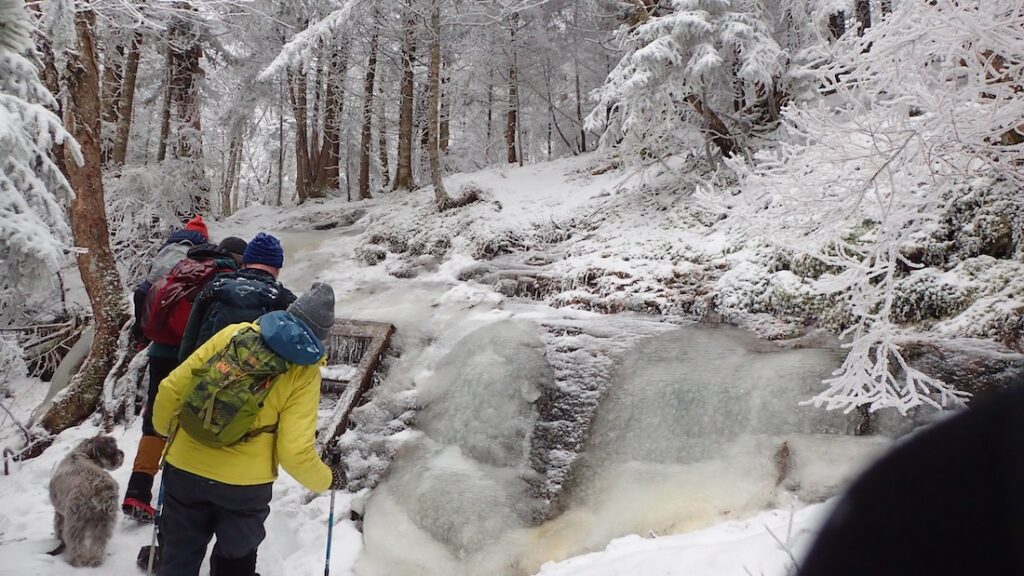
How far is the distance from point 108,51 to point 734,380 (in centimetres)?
1593

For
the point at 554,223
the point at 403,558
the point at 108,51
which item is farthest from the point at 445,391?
the point at 108,51

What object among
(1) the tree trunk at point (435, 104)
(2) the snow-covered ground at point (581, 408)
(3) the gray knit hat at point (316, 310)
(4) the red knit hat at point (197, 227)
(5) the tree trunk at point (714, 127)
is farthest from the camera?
(1) the tree trunk at point (435, 104)

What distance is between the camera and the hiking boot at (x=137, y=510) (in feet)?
14.4

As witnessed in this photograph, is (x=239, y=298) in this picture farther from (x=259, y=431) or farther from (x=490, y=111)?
(x=490, y=111)

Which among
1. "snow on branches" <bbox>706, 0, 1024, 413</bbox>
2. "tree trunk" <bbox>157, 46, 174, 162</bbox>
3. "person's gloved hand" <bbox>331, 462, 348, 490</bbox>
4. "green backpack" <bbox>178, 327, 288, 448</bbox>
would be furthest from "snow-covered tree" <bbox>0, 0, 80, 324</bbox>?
"tree trunk" <bbox>157, 46, 174, 162</bbox>

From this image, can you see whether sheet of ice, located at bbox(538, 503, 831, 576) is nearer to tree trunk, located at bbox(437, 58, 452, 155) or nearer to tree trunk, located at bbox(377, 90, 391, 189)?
tree trunk, located at bbox(437, 58, 452, 155)

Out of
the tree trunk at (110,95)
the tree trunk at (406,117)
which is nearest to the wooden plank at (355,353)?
the tree trunk at (406,117)

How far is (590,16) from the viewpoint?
1844 cm

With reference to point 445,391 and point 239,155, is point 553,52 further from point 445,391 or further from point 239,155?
point 239,155

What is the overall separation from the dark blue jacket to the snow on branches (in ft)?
13.0

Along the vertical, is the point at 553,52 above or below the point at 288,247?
above

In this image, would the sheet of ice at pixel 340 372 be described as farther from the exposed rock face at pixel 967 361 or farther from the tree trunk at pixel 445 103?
the tree trunk at pixel 445 103

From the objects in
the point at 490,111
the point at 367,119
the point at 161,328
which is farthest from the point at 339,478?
the point at 490,111

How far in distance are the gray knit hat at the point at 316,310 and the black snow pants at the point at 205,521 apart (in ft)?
3.07
